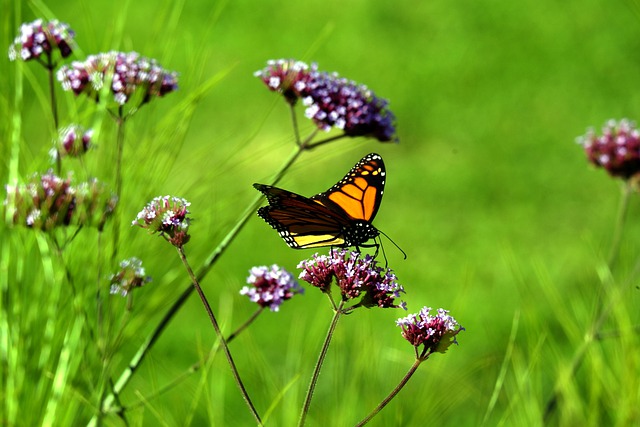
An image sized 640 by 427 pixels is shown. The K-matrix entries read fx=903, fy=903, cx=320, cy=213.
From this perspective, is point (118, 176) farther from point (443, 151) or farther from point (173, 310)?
point (443, 151)

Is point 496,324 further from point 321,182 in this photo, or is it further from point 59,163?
point 59,163

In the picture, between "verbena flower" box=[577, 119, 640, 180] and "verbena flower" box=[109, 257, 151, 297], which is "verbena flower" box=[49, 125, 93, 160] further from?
"verbena flower" box=[577, 119, 640, 180]

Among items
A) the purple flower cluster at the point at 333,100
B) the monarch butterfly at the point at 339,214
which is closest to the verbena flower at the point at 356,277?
the monarch butterfly at the point at 339,214

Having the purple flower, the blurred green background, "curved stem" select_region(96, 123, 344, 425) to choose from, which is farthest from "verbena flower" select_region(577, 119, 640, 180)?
"curved stem" select_region(96, 123, 344, 425)

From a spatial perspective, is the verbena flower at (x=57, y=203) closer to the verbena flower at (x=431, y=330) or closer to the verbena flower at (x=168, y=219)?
the verbena flower at (x=168, y=219)

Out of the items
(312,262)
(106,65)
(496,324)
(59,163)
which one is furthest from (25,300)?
(496,324)

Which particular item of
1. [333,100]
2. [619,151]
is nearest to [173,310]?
[333,100]
